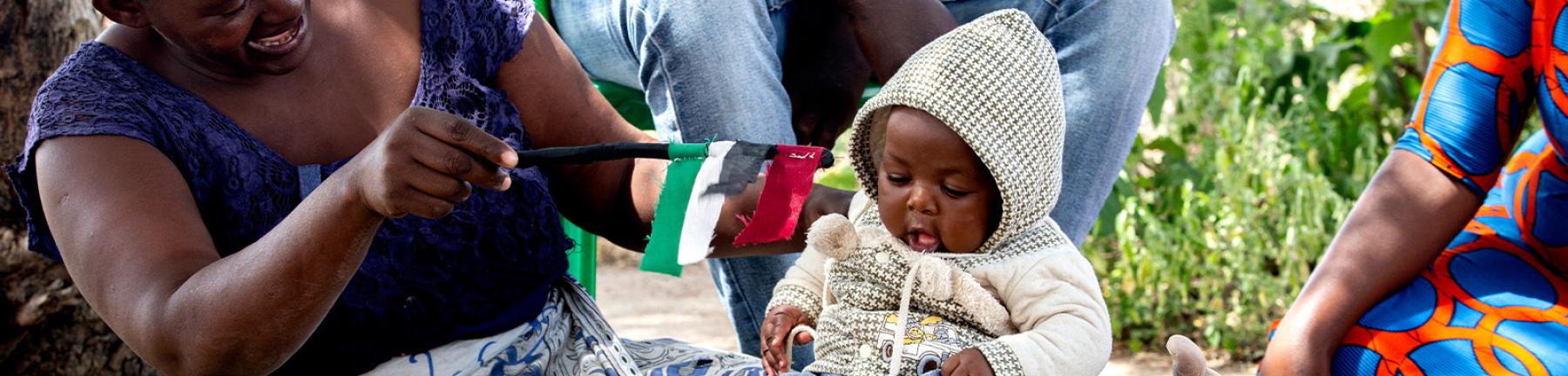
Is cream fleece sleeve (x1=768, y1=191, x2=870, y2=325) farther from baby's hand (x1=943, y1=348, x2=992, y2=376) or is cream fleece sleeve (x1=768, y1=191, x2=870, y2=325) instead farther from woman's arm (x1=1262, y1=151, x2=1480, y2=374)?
woman's arm (x1=1262, y1=151, x2=1480, y2=374)

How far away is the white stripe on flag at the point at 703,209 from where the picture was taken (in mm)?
1479

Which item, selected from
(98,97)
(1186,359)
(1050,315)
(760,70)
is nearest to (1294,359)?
(1186,359)

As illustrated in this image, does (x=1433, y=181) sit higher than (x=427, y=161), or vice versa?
(x=427, y=161)

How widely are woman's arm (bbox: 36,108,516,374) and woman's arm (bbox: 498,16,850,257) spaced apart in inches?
20.2

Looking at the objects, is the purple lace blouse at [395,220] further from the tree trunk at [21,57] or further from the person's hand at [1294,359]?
the person's hand at [1294,359]

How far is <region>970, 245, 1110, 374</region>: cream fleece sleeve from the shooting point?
5.41 ft

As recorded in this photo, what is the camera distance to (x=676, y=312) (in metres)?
5.25

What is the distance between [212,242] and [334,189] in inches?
10.9

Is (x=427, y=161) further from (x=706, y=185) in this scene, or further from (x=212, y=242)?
(x=212, y=242)

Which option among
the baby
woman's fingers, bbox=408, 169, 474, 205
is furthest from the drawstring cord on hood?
woman's fingers, bbox=408, 169, 474, 205

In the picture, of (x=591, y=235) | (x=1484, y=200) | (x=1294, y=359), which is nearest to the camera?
(x=1294, y=359)

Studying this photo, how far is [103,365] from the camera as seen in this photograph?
2.62 m

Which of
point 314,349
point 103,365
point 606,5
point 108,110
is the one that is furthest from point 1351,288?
point 103,365

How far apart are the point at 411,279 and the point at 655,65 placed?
27.5 inches
